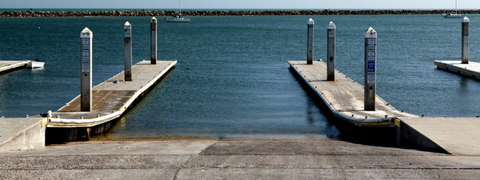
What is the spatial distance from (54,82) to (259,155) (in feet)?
63.0

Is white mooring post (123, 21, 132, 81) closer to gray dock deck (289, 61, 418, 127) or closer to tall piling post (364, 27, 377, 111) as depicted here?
gray dock deck (289, 61, 418, 127)

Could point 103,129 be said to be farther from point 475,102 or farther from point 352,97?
point 475,102

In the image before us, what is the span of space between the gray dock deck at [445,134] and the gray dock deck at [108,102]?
8.37 m

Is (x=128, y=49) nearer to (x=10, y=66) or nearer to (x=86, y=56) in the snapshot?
(x=86, y=56)

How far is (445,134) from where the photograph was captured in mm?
11367

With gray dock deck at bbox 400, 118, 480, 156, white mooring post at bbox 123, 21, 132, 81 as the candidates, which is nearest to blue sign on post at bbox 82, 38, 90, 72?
white mooring post at bbox 123, 21, 132, 81

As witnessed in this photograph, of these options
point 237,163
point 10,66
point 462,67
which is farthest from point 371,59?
point 10,66

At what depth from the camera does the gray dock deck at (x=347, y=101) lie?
14158mm

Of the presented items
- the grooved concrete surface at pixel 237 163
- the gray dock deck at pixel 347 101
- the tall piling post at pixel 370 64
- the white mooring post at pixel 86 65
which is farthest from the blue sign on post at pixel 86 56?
the tall piling post at pixel 370 64

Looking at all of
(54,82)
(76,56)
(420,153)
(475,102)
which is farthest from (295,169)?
(76,56)

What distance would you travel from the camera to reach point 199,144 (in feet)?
38.9

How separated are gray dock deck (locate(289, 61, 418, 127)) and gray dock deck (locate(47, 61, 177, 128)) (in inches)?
273

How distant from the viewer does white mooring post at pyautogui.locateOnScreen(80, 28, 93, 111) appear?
15102mm

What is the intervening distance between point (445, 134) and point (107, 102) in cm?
1081
